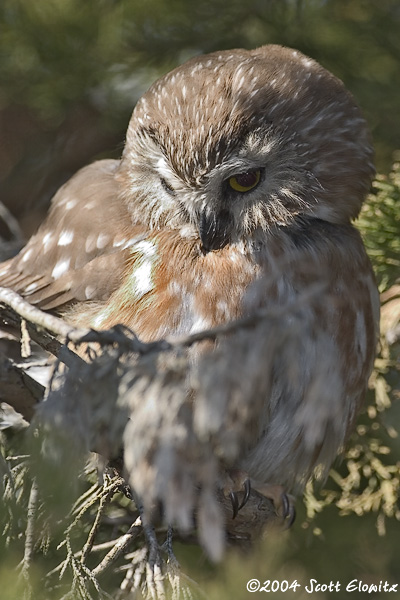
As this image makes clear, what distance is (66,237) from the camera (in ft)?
11.0

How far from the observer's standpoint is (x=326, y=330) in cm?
266

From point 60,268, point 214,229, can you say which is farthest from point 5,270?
point 214,229

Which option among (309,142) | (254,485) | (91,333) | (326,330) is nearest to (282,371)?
(326,330)

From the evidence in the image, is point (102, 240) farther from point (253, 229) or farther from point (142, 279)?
point (253, 229)

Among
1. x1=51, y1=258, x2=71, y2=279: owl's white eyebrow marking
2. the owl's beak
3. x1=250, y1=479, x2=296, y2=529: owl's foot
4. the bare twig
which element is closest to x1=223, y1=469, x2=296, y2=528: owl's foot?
x1=250, y1=479, x2=296, y2=529: owl's foot

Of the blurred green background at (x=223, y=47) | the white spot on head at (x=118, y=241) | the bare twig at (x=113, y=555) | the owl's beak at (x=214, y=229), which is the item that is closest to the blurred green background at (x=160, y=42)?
the blurred green background at (x=223, y=47)

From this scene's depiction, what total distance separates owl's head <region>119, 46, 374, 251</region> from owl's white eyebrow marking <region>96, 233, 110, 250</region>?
17 cm

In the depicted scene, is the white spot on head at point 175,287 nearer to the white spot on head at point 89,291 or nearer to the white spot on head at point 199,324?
the white spot on head at point 199,324

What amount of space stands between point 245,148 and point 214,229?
1.03 feet

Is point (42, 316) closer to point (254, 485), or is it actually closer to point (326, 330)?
point (326, 330)

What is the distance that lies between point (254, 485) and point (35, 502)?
126 centimetres

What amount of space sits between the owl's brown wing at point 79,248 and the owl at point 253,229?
0.04 ft

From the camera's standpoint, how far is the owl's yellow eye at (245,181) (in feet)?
8.76

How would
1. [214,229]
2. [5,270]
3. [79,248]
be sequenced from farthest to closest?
[5,270] < [79,248] < [214,229]
